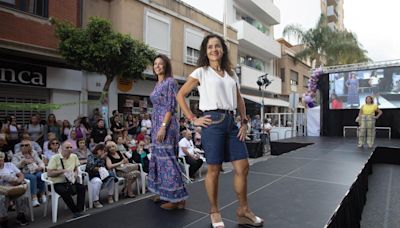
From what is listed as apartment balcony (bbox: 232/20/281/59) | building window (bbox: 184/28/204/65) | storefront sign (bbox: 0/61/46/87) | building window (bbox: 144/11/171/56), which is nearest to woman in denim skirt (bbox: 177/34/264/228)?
storefront sign (bbox: 0/61/46/87)

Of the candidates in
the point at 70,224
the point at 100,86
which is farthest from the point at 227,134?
the point at 100,86

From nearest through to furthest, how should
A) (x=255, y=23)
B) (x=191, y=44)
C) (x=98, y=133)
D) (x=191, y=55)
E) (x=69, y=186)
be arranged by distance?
(x=69, y=186) < (x=98, y=133) < (x=191, y=44) < (x=191, y=55) < (x=255, y=23)

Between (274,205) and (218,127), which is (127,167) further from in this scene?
(218,127)

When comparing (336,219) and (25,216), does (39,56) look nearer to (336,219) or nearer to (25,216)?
(25,216)

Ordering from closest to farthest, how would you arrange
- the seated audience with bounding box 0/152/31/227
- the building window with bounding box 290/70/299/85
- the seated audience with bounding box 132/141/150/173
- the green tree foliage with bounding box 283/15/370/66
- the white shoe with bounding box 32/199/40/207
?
the seated audience with bounding box 0/152/31/227, the white shoe with bounding box 32/199/40/207, the seated audience with bounding box 132/141/150/173, the green tree foliage with bounding box 283/15/370/66, the building window with bounding box 290/70/299/85

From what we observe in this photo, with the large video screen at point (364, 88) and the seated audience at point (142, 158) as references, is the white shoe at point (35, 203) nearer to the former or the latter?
the seated audience at point (142, 158)

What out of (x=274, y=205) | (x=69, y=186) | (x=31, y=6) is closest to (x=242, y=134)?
(x=274, y=205)

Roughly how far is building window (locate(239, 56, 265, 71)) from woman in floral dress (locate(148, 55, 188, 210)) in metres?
17.5

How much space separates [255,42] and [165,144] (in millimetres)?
17832

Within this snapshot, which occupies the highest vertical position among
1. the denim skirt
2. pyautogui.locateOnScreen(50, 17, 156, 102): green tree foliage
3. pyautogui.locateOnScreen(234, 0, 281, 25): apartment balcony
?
pyautogui.locateOnScreen(234, 0, 281, 25): apartment balcony

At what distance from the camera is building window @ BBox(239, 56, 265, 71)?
20203 millimetres

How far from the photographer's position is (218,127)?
7.30 ft

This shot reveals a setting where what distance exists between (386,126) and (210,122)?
11317 millimetres

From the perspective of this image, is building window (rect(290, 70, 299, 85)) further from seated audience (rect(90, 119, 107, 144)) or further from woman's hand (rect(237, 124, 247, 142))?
woman's hand (rect(237, 124, 247, 142))
